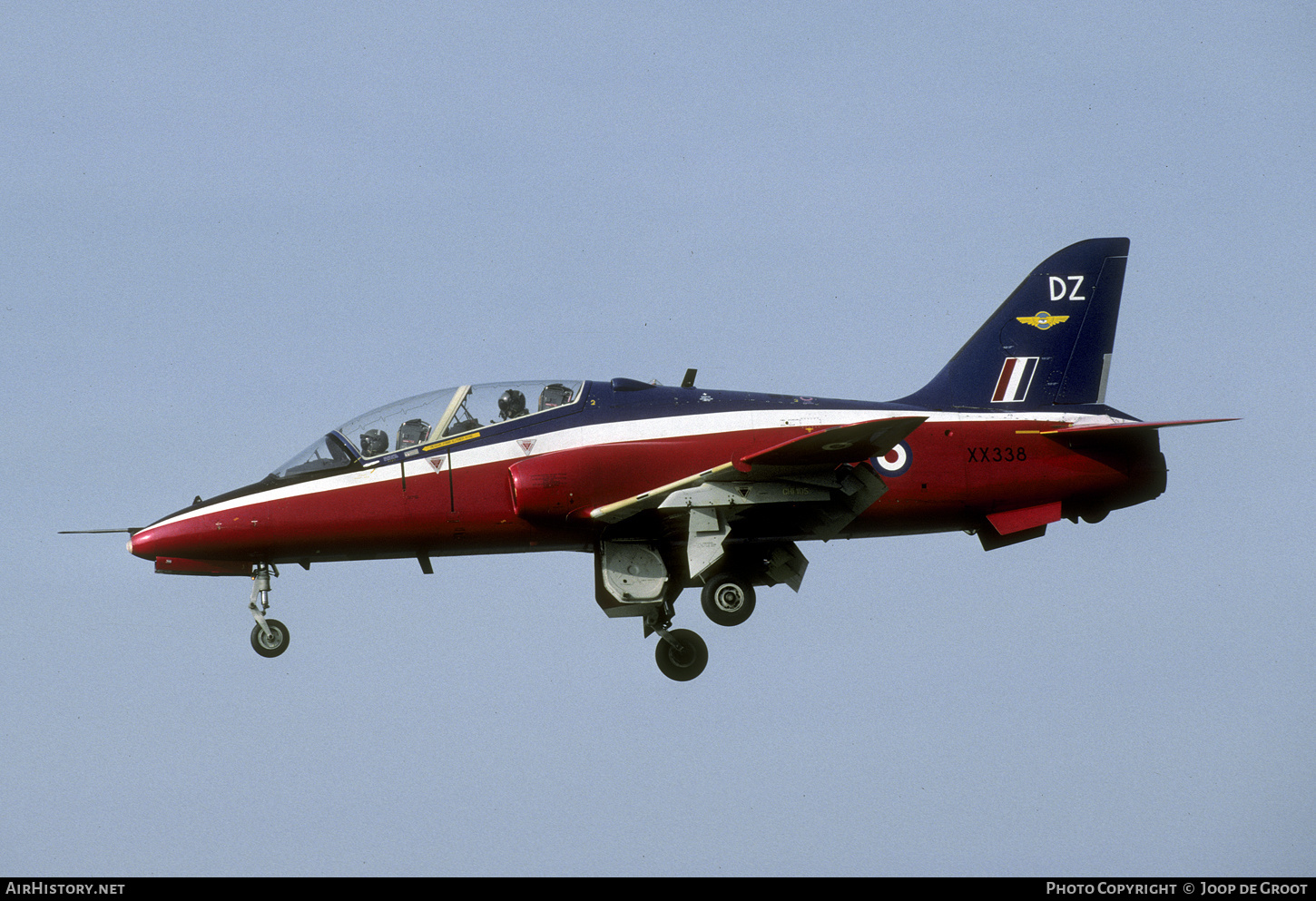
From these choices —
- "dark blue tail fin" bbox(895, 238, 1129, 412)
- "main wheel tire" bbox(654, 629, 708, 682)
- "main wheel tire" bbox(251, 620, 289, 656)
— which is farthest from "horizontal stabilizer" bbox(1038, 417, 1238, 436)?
"main wheel tire" bbox(251, 620, 289, 656)

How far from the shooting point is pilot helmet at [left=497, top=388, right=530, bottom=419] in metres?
22.2

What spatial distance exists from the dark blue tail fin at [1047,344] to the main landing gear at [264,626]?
9996 millimetres

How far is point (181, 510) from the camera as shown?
73.5ft

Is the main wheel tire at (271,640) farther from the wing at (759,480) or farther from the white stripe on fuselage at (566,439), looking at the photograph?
the wing at (759,480)

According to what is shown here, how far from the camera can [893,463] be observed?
22.5 metres

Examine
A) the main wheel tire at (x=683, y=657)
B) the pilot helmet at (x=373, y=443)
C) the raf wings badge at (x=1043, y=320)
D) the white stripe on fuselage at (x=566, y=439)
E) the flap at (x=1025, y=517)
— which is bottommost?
the main wheel tire at (x=683, y=657)

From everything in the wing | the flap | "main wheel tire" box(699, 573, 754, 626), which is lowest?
"main wheel tire" box(699, 573, 754, 626)

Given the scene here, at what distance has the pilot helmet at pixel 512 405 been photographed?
73.0 ft

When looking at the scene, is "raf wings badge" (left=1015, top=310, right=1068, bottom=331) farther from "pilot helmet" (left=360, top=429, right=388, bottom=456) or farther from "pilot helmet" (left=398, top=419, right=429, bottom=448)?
"pilot helmet" (left=360, top=429, right=388, bottom=456)

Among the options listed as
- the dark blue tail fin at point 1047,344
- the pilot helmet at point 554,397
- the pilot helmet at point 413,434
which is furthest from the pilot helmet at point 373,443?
the dark blue tail fin at point 1047,344
